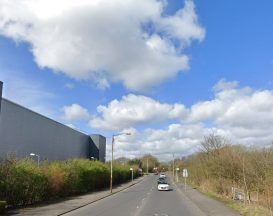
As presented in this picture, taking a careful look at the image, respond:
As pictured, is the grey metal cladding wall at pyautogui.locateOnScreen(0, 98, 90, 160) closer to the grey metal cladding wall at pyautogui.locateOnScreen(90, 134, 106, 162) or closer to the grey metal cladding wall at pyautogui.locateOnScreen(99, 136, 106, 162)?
the grey metal cladding wall at pyautogui.locateOnScreen(90, 134, 106, 162)

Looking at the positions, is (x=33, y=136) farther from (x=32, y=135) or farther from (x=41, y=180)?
(x=41, y=180)

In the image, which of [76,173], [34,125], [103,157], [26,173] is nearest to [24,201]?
[26,173]

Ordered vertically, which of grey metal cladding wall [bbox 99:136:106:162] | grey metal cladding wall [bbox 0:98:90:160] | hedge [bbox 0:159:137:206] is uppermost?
grey metal cladding wall [bbox 99:136:106:162]

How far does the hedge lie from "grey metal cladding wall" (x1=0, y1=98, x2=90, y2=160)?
5098 mm

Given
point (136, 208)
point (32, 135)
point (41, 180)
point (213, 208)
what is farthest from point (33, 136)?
point (213, 208)

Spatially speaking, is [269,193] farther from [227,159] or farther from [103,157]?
[103,157]

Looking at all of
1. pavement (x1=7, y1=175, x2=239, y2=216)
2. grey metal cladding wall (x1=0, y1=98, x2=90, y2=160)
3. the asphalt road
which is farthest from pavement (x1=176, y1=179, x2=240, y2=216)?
grey metal cladding wall (x1=0, y1=98, x2=90, y2=160)

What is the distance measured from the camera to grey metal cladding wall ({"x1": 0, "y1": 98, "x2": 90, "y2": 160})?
5303 centimetres

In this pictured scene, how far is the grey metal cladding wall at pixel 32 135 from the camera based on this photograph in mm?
53031

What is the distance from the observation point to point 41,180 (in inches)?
1465

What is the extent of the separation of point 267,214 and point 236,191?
2004cm

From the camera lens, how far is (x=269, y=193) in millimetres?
21641

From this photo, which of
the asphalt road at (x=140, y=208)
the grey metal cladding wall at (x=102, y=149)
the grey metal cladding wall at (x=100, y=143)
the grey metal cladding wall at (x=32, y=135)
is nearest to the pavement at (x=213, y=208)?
the asphalt road at (x=140, y=208)

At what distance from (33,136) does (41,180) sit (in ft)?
88.5
